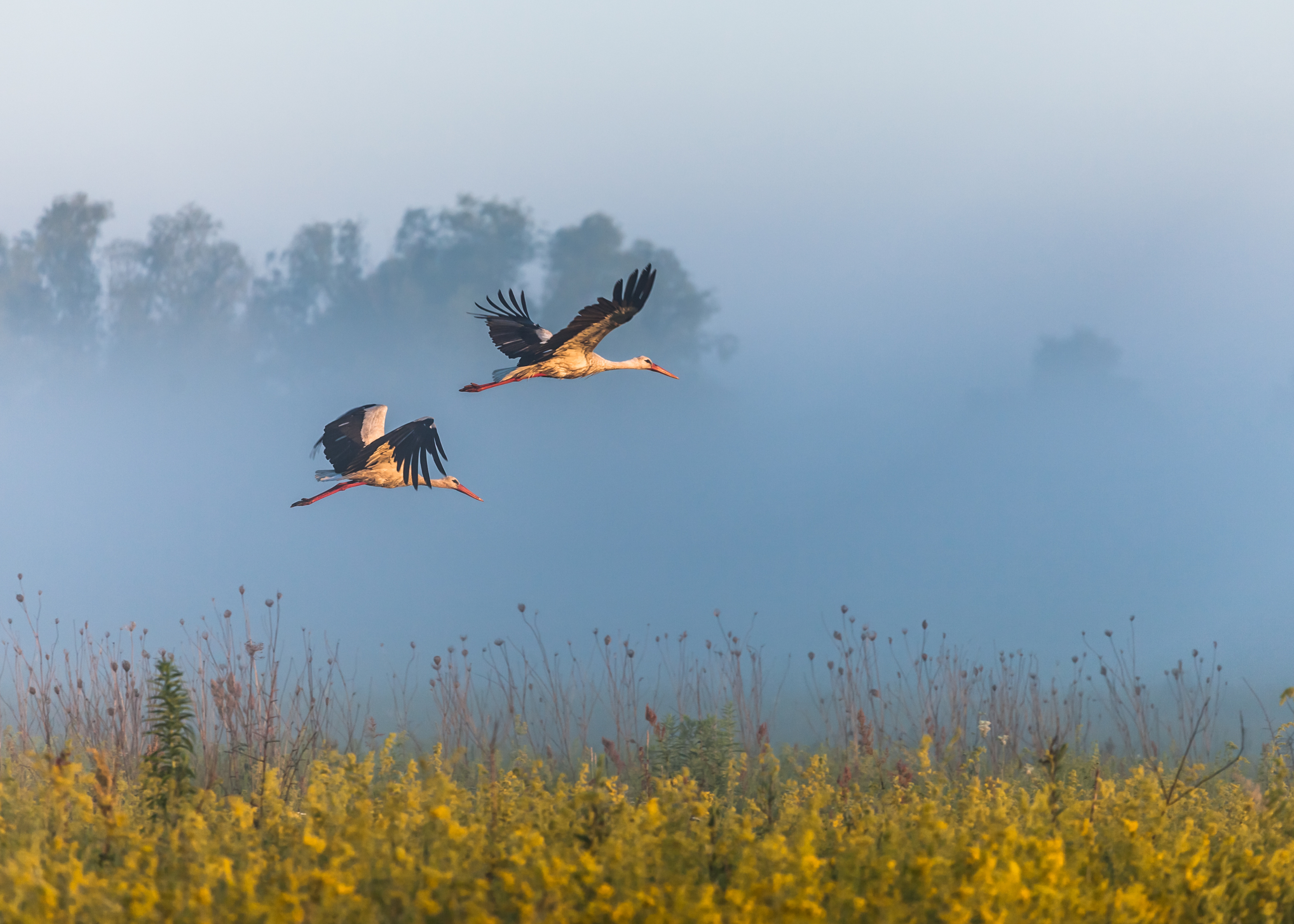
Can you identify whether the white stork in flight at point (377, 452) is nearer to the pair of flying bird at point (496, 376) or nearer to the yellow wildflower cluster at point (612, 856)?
the pair of flying bird at point (496, 376)

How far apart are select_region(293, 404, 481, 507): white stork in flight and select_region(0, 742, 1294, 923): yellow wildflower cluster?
175cm

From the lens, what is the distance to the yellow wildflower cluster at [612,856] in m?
2.54

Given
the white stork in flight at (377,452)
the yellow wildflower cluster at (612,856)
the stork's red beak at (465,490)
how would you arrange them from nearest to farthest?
the yellow wildflower cluster at (612,856) → the white stork in flight at (377,452) → the stork's red beak at (465,490)

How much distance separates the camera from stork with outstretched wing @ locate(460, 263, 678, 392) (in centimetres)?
562

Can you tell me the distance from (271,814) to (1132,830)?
3201 mm

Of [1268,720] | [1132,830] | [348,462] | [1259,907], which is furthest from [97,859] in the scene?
[1268,720]

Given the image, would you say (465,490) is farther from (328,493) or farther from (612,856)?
(612,856)

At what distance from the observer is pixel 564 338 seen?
5.90m

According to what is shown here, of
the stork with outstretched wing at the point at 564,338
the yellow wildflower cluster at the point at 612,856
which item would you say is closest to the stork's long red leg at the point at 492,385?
the stork with outstretched wing at the point at 564,338

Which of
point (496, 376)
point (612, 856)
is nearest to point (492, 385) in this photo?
point (496, 376)

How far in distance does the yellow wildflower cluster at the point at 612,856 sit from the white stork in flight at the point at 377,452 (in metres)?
1.75

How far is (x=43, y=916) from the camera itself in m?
2.46

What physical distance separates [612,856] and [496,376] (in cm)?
365

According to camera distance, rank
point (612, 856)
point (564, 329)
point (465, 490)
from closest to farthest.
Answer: point (612, 856) → point (564, 329) → point (465, 490)
